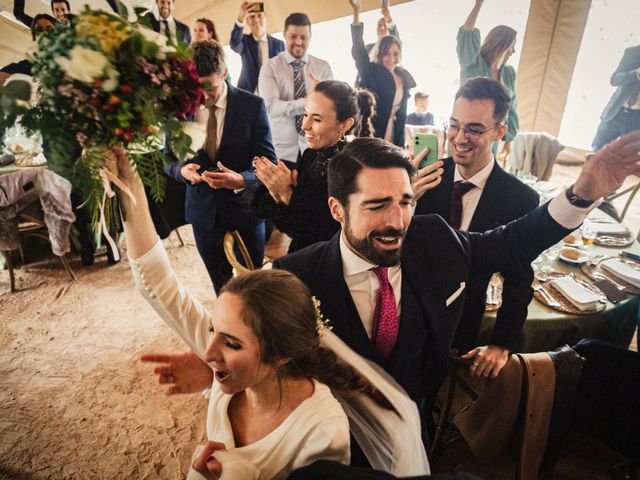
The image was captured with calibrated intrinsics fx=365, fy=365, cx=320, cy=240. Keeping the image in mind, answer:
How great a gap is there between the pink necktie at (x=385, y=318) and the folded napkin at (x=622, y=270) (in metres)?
1.56

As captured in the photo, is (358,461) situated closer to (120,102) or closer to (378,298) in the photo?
(378,298)

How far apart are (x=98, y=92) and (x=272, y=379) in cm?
89

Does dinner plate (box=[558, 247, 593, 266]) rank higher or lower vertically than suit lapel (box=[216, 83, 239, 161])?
lower

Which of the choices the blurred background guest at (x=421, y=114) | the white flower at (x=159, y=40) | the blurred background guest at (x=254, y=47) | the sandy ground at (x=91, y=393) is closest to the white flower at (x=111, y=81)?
the white flower at (x=159, y=40)

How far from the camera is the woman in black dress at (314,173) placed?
5.96ft

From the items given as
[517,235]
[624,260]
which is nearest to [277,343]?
[517,235]

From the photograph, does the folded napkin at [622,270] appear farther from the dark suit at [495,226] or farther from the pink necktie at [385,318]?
the pink necktie at [385,318]

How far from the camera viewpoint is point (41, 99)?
0.82 metres

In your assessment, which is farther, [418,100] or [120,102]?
[418,100]

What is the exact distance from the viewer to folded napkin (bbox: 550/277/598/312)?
179 centimetres

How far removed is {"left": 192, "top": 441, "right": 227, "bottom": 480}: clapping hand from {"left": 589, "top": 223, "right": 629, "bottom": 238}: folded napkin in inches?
110

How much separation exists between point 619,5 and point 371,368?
7.71 meters

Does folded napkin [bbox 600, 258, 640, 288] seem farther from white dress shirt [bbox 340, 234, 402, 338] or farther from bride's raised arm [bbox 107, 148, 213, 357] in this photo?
bride's raised arm [bbox 107, 148, 213, 357]

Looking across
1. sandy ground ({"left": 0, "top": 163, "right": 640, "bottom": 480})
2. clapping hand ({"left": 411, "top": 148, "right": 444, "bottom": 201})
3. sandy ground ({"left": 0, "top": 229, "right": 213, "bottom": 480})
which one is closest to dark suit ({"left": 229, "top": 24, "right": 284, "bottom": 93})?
sandy ground ({"left": 0, "top": 163, "right": 640, "bottom": 480})
